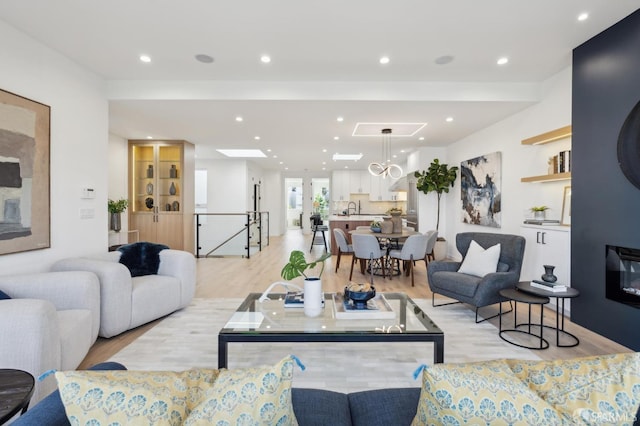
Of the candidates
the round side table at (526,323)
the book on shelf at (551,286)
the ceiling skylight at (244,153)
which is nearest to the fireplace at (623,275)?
the book on shelf at (551,286)

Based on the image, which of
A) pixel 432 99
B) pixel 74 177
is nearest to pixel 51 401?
pixel 74 177

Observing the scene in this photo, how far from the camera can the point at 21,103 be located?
2.91 m

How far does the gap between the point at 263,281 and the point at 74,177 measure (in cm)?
286

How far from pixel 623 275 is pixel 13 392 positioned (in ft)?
13.7

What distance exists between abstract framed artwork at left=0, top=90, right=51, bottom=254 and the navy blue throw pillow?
70 centimetres

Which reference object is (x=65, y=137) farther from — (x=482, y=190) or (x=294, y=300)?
(x=482, y=190)

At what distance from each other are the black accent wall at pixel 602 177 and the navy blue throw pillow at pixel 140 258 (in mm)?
4566

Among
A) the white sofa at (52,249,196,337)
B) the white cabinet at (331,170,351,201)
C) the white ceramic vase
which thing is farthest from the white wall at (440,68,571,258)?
the white cabinet at (331,170,351,201)

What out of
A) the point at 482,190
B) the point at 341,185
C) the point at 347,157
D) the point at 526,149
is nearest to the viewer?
the point at 526,149

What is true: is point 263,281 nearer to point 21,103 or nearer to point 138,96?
point 138,96

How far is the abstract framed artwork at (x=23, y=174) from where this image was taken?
9.07 feet

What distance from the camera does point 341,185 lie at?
460 inches

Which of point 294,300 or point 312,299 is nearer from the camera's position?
point 312,299

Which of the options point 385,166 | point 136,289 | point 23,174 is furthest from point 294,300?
point 385,166
